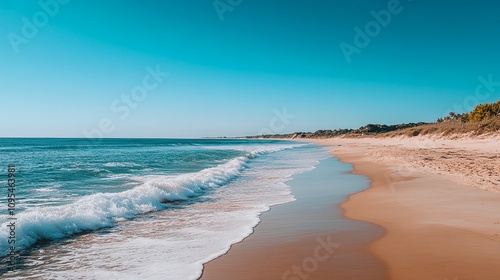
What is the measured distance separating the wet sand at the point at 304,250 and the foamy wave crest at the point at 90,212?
4437 mm

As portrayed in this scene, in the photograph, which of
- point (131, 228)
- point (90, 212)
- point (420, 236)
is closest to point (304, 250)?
point (420, 236)

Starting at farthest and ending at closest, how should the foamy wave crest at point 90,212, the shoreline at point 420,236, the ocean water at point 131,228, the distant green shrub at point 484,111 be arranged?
the distant green shrub at point 484,111
the foamy wave crest at point 90,212
the ocean water at point 131,228
the shoreline at point 420,236

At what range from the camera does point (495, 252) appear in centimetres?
597

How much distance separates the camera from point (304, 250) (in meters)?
6.78

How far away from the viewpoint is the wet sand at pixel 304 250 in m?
5.59

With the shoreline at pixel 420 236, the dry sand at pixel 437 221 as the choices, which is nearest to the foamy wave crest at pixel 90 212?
the shoreline at pixel 420 236

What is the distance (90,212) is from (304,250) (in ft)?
21.3

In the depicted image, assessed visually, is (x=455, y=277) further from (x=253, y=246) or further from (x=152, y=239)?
(x=152, y=239)

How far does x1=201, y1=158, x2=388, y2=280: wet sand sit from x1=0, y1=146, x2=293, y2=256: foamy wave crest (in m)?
4.44

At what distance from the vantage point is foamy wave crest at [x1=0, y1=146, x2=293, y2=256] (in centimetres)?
815

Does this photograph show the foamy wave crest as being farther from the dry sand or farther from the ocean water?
the dry sand

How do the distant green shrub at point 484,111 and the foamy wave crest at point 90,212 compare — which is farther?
the distant green shrub at point 484,111

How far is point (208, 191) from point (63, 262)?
9.45 m

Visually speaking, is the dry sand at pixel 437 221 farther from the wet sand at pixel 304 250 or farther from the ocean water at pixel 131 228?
the ocean water at pixel 131 228
